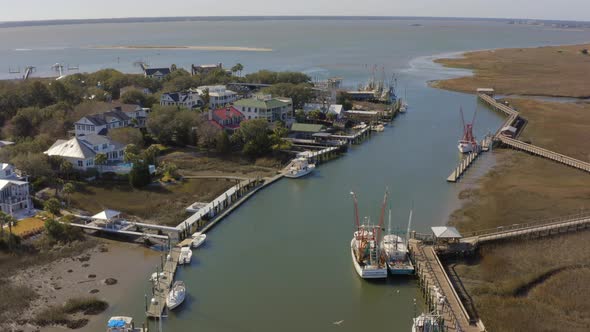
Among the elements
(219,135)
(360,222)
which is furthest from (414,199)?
(219,135)

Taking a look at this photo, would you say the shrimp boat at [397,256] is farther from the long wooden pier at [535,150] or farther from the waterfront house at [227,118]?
the waterfront house at [227,118]

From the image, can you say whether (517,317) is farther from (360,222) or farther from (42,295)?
(42,295)

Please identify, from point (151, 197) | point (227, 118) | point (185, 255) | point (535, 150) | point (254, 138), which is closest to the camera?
point (185, 255)

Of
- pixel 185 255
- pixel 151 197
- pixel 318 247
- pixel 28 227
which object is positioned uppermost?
pixel 28 227

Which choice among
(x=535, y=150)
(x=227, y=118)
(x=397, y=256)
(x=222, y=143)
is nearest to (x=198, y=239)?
(x=397, y=256)

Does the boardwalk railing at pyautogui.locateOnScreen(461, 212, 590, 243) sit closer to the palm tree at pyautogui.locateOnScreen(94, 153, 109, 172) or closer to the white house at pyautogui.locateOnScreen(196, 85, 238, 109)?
the palm tree at pyautogui.locateOnScreen(94, 153, 109, 172)

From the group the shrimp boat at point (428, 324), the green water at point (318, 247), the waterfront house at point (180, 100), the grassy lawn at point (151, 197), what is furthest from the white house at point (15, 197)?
the waterfront house at point (180, 100)

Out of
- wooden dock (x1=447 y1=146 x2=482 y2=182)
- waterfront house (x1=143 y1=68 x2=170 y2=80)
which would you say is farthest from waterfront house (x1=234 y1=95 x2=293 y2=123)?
waterfront house (x1=143 y1=68 x2=170 y2=80)

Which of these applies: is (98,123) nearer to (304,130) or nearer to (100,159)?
(100,159)
